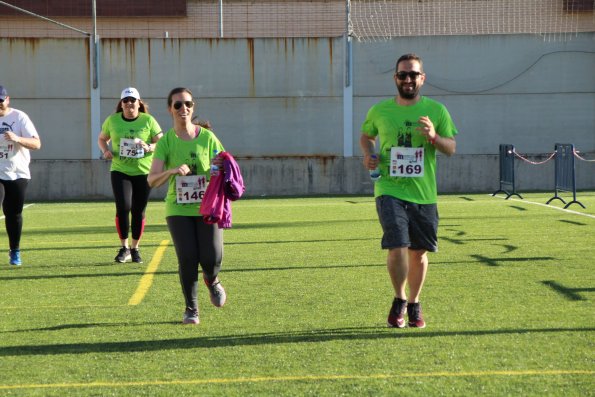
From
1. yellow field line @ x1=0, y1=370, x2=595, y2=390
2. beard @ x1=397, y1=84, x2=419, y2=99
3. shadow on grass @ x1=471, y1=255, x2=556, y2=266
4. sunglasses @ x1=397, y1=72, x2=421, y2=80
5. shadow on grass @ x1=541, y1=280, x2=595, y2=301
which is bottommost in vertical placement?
shadow on grass @ x1=471, y1=255, x2=556, y2=266

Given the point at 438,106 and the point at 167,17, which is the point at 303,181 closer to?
the point at 167,17

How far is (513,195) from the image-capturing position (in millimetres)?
27188

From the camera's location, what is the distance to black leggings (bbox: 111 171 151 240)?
12.4 m

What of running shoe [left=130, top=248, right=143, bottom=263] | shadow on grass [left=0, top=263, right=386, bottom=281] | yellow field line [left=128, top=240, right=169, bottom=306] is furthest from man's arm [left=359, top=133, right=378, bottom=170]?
running shoe [left=130, top=248, right=143, bottom=263]

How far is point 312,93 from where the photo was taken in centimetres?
3055

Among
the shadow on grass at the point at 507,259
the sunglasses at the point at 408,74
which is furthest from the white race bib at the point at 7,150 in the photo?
the sunglasses at the point at 408,74

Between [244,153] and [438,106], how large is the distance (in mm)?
22769

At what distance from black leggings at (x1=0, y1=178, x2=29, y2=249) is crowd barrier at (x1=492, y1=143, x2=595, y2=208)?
12.3m

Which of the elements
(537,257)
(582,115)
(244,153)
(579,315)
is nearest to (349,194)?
(244,153)

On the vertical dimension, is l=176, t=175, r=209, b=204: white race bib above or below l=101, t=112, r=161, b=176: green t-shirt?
below

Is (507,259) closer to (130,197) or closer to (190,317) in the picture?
(130,197)

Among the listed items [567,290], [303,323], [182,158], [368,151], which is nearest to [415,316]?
[303,323]

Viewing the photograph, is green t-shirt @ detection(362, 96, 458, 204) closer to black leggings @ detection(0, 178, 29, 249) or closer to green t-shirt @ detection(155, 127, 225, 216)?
green t-shirt @ detection(155, 127, 225, 216)

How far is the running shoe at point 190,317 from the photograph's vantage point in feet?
26.6
